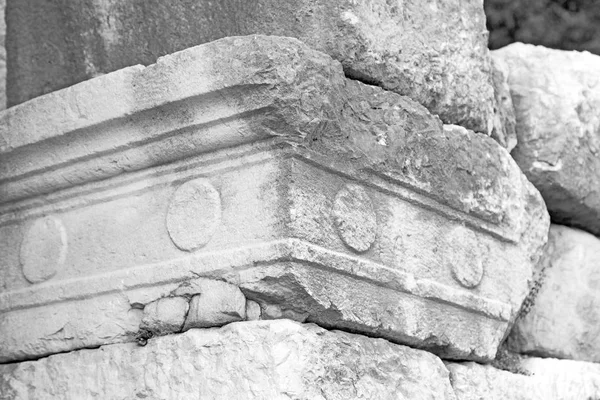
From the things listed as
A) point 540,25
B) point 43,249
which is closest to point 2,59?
point 43,249

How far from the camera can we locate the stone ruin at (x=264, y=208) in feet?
8.21

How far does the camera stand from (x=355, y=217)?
263 centimetres

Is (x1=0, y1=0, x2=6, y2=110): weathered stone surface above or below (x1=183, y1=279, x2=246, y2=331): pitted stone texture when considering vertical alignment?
above

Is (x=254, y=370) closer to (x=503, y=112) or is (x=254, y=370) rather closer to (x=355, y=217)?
(x=355, y=217)

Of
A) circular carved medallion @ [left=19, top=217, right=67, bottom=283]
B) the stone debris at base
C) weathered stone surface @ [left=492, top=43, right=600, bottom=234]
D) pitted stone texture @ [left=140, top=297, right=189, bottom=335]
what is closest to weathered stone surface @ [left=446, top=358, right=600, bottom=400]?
the stone debris at base

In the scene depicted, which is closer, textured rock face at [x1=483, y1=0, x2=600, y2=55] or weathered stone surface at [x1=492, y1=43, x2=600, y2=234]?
weathered stone surface at [x1=492, y1=43, x2=600, y2=234]

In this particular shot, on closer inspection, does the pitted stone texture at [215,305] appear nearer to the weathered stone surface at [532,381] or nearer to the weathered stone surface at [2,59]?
the weathered stone surface at [532,381]

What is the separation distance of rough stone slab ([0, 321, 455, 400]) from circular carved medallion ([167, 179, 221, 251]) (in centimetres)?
23

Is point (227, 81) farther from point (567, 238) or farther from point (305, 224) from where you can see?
point (567, 238)

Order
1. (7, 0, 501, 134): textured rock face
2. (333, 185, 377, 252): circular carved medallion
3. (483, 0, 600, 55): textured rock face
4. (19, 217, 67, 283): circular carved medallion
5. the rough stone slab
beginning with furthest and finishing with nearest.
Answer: (483, 0, 600, 55): textured rock face < (19, 217, 67, 283): circular carved medallion < (7, 0, 501, 134): textured rock face < (333, 185, 377, 252): circular carved medallion < the rough stone slab

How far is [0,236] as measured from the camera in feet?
10.1

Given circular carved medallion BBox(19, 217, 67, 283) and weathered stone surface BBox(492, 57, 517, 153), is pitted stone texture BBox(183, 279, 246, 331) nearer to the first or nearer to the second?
circular carved medallion BBox(19, 217, 67, 283)

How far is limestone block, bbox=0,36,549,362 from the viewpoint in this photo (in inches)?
98.7

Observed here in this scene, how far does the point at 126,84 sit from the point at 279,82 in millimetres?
448
